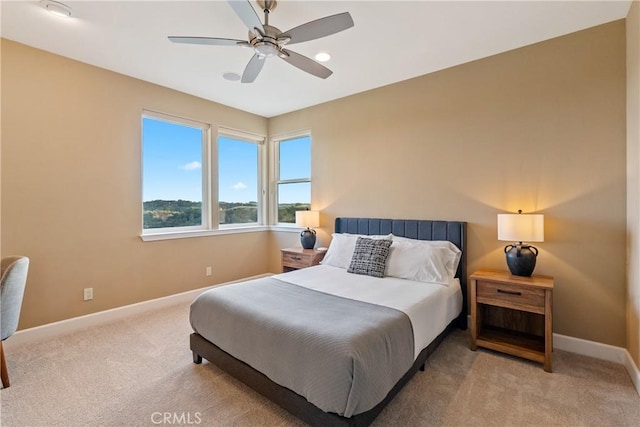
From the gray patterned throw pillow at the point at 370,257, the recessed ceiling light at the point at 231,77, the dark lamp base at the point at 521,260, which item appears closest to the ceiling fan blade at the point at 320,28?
the recessed ceiling light at the point at 231,77

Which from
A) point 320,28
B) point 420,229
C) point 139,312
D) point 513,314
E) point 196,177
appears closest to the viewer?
point 320,28

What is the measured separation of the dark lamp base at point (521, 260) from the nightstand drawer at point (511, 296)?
8.7 inches

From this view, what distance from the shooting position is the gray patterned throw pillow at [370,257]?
3.03 meters

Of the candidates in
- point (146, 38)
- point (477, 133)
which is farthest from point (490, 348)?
point (146, 38)

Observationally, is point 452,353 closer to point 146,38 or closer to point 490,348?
point 490,348

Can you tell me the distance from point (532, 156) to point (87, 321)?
477cm

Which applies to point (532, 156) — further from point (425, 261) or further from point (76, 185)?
point (76, 185)

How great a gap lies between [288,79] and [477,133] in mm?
2200

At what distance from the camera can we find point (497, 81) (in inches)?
117

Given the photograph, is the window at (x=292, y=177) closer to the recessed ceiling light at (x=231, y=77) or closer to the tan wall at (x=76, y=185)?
the recessed ceiling light at (x=231, y=77)

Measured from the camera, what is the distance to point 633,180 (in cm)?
222
